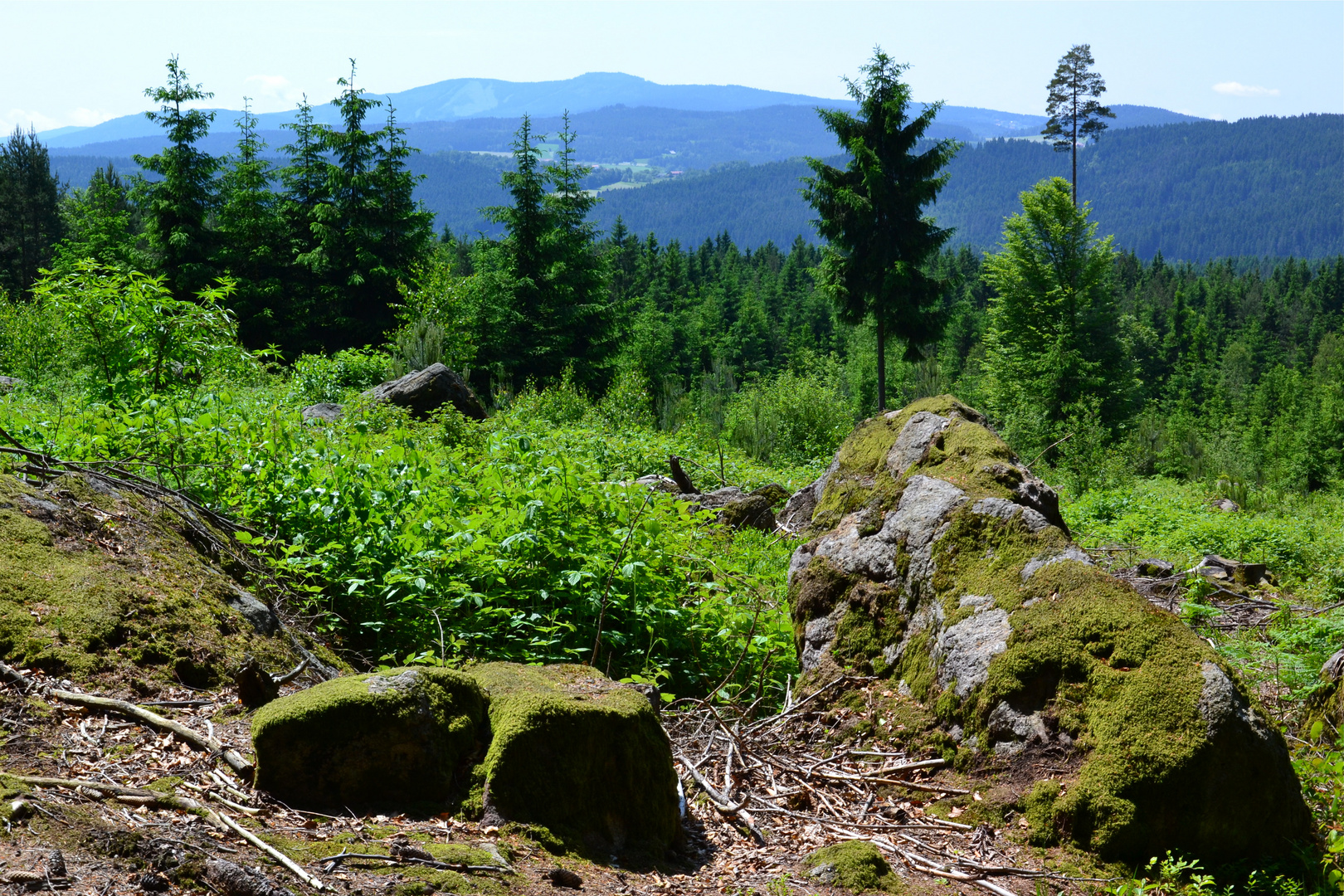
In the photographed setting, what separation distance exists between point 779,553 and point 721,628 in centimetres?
257

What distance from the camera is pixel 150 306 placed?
698 centimetres

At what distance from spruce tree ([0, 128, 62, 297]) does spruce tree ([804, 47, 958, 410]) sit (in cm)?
5020

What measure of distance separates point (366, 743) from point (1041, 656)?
2373 millimetres

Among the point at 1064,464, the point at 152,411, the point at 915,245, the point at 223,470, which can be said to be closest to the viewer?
the point at 223,470

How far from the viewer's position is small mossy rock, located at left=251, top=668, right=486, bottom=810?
232 centimetres

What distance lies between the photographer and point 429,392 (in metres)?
13.3

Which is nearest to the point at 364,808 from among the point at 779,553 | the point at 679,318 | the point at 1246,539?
the point at 779,553

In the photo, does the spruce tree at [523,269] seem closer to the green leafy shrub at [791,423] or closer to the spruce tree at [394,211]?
the spruce tree at [394,211]

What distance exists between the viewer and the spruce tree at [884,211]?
94.7ft

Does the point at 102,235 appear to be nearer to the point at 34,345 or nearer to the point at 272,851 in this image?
the point at 34,345

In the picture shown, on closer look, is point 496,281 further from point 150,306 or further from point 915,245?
point 150,306

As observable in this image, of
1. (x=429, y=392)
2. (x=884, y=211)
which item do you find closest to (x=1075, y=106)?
(x=884, y=211)

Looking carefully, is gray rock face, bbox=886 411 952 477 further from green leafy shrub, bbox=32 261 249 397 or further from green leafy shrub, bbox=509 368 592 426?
green leafy shrub, bbox=509 368 592 426

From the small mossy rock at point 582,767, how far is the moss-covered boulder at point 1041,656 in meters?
1.29
